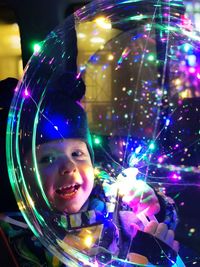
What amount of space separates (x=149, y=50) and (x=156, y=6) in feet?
0.68

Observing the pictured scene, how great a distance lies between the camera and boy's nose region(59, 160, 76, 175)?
688 millimetres

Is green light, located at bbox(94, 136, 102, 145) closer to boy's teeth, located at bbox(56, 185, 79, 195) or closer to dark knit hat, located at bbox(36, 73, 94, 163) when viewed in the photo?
dark knit hat, located at bbox(36, 73, 94, 163)

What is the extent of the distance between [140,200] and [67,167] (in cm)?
14

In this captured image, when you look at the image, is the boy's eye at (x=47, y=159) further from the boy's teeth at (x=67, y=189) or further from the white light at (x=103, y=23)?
the white light at (x=103, y=23)

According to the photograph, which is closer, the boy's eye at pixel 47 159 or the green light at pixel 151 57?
the boy's eye at pixel 47 159

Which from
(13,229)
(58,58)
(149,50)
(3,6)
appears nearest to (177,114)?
(149,50)

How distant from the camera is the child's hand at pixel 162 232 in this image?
2.27 ft

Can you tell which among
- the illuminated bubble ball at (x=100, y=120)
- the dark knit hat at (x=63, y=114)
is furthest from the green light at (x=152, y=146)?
the dark knit hat at (x=63, y=114)

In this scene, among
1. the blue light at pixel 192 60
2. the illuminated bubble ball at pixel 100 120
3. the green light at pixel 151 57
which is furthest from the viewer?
the green light at pixel 151 57

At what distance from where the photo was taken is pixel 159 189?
2.51ft

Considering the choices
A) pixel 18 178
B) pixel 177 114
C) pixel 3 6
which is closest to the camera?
pixel 18 178

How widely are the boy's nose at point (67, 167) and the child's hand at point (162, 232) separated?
0.15 m

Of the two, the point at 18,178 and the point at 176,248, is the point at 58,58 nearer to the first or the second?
the point at 18,178

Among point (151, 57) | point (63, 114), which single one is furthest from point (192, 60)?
point (63, 114)
